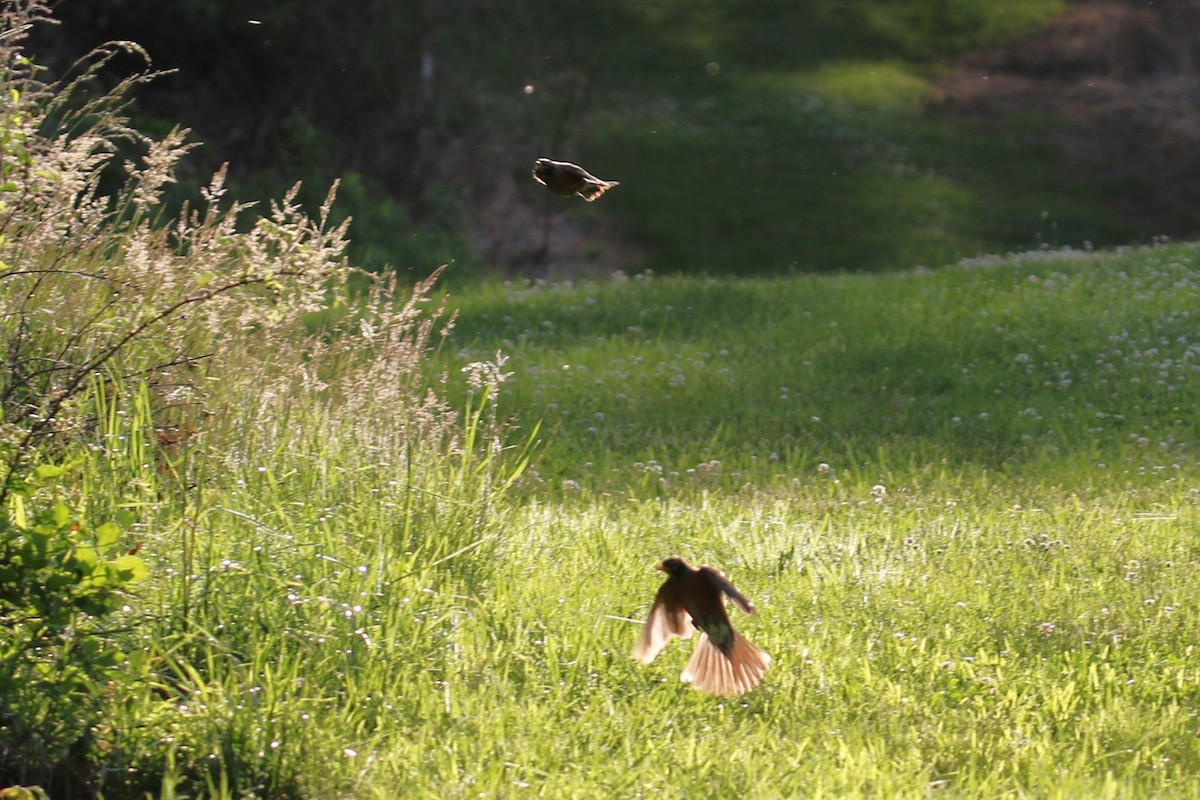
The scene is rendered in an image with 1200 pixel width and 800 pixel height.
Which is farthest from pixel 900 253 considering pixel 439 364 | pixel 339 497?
pixel 339 497

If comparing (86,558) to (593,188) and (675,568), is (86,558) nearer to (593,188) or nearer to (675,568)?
(675,568)

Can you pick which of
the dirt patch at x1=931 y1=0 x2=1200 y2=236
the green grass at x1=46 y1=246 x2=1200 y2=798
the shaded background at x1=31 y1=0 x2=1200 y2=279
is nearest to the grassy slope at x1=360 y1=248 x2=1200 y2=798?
the green grass at x1=46 y1=246 x2=1200 y2=798

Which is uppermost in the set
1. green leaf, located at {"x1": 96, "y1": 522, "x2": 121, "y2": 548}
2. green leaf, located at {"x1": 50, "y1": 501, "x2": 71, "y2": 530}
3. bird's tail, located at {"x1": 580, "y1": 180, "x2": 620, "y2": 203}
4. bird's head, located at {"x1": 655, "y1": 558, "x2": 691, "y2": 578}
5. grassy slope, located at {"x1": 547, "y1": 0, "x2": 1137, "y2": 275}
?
bird's tail, located at {"x1": 580, "y1": 180, "x2": 620, "y2": 203}

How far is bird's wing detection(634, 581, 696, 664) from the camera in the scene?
147 inches

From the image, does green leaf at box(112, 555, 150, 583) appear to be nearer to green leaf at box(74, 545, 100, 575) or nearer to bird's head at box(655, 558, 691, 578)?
green leaf at box(74, 545, 100, 575)

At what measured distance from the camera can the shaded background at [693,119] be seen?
17688mm

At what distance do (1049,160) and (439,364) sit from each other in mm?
16571

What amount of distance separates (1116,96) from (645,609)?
2422cm

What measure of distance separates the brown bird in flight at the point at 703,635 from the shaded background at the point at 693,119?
8.99 metres

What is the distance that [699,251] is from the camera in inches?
744

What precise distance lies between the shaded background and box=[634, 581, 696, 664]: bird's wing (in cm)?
897

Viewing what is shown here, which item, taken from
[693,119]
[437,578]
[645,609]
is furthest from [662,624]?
[693,119]

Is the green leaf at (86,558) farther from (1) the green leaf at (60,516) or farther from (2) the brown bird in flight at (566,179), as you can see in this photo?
(2) the brown bird in flight at (566,179)

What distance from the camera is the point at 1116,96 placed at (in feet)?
85.0
